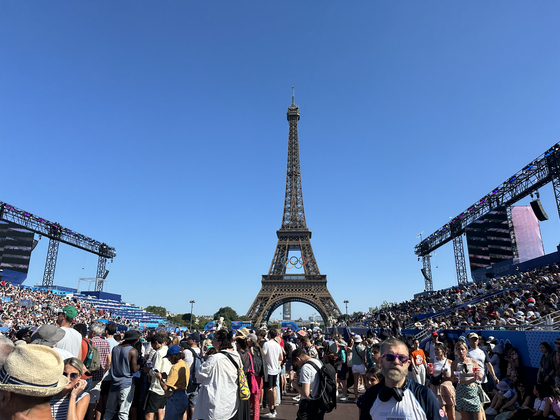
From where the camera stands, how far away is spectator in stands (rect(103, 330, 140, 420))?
18.5 feet

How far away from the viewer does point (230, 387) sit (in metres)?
4.64

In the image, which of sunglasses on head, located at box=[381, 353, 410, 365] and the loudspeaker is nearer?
sunglasses on head, located at box=[381, 353, 410, 365]

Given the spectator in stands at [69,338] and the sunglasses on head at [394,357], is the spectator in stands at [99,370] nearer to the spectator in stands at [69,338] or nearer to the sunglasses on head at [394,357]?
the spectator in stands at [69,338]

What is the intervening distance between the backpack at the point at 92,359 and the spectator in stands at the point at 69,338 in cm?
17

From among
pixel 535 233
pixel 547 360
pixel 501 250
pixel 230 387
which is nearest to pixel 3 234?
pixel 230 387

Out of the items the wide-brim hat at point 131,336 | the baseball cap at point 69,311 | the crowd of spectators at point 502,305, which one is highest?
the crowd of spectators at point 502,305

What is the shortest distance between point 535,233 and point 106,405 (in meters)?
39.1

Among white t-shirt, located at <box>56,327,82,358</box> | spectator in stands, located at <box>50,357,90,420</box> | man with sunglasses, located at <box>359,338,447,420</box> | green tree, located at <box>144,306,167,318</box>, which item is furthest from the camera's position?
green tree, located at <box>144,306,167,318</box>

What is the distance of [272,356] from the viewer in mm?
8156

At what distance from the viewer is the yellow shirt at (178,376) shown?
5.38 metres

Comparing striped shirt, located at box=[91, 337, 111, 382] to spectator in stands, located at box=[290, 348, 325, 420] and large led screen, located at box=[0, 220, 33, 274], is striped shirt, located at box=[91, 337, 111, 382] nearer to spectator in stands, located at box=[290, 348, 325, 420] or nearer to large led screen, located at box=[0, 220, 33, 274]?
spectator in stands, located at box=[290, 348, 325, 420]

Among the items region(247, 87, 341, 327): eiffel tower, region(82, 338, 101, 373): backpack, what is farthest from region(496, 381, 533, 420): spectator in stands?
region(247, 87, 341, 327): eiffel tower

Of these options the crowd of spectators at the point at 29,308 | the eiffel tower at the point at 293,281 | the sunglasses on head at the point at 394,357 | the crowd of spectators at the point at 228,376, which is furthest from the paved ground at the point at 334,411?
the eiffel tower at the point at 293,281

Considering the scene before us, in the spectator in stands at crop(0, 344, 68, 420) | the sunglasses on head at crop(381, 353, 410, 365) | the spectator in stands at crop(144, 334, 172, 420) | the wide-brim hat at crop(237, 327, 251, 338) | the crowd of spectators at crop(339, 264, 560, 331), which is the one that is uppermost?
the crowd of spectators at crop(339, 264, 560, 331)
